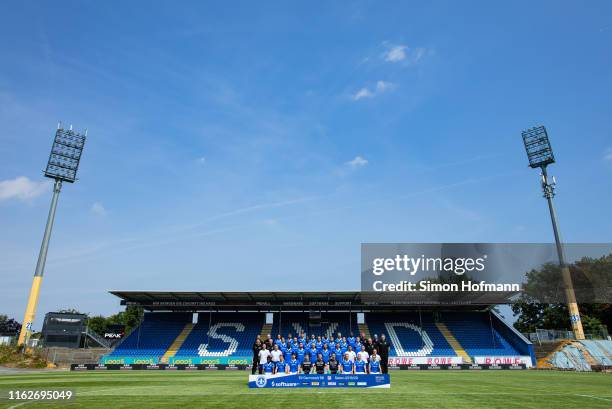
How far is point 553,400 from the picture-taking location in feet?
39.2

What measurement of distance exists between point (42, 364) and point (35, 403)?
112 feet

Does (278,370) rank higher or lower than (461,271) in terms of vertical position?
lower

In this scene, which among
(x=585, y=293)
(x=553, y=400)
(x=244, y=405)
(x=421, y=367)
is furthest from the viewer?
(x=585, y=293)

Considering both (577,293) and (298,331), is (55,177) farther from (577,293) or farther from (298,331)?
(577,293)

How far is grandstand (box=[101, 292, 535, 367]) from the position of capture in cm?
4441

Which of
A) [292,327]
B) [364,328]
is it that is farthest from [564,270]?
[292,327]

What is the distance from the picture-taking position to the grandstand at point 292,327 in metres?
44.4

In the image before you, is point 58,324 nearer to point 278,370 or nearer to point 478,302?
point 278,370

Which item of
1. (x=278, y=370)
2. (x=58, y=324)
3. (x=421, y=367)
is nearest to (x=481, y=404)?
(x=278, y=370)

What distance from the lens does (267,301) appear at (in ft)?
165

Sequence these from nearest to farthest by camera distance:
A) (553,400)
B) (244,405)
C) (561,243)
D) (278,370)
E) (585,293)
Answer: (244,405)
(553,400)
(278,370)
(561,243)
(585,293)

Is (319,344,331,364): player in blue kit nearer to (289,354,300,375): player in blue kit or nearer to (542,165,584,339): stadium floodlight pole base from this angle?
(289,354,300,375): player in blue kit

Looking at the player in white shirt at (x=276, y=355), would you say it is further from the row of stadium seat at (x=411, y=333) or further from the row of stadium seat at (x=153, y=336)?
the row of stadium seat at (x=153, y=336)

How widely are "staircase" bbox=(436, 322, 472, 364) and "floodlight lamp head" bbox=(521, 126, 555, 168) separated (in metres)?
21.9
